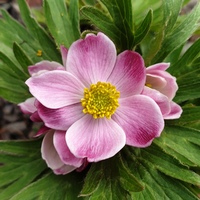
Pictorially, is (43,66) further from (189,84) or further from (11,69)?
(189,84)

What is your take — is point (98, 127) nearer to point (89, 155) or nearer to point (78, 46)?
point (89, 155)

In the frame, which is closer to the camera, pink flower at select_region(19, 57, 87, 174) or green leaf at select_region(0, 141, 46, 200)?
pink flower at select_region(19, 57, 87, 174)

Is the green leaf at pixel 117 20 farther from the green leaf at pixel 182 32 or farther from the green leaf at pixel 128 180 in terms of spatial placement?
the green leaf at pixel 128 180

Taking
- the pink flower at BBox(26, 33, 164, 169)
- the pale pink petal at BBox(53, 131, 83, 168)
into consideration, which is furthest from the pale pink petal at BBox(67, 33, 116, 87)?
the pale pink petal at BBox(53, 131, 83, 168)

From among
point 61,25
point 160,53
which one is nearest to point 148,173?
point 160,53

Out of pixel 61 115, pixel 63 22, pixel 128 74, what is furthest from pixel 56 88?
pixel 63 22

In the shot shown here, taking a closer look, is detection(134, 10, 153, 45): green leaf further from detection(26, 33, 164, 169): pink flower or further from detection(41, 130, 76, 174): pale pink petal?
detection(41, 130, 76, 174): pale pink petal

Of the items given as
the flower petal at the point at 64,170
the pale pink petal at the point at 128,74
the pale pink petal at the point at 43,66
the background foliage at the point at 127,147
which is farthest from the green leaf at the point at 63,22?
the flower petal at the point at 64,170
